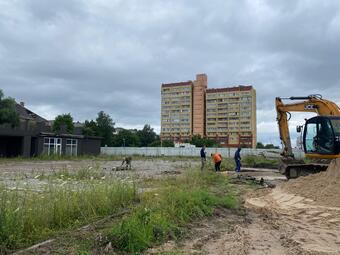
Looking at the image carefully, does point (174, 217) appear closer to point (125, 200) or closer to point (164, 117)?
point (125, 200)

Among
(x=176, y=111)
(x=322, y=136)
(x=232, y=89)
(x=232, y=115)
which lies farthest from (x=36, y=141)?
(x=232, y=89)

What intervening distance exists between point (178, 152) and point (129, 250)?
65.7m

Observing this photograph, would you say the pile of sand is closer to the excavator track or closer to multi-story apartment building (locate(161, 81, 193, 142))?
the excavator track

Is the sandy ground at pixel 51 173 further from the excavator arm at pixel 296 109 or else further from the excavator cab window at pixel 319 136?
the excavator cab window at pixel 319 136

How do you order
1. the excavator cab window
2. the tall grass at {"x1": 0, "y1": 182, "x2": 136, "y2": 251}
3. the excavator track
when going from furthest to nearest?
the excavator track
the excavator cab window
the tall grass at {"x1": 0, "y1": 182, "x2": 136, "y2": 251}

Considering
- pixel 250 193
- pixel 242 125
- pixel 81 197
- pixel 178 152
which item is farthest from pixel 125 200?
pixel 242 125

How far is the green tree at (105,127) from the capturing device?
107m

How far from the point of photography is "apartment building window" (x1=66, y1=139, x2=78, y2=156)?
58188mm

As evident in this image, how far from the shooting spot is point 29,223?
6914mm

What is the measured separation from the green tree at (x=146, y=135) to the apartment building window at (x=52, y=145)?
63.8 m

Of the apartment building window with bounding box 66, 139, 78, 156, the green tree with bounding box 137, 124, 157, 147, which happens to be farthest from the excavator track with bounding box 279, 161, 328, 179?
the green tree with bounding box 137, 124, 157, 147

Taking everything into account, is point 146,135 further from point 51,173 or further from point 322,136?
point 51,173

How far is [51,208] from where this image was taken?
7.67 meters

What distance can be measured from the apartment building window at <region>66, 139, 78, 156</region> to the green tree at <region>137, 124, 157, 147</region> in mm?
60180
